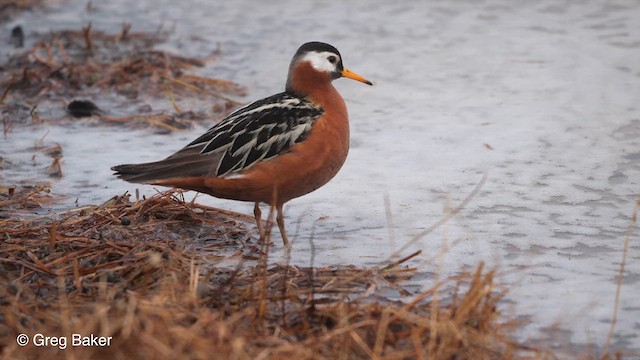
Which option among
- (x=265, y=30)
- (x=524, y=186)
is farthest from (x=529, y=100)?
(x=265, y=30)

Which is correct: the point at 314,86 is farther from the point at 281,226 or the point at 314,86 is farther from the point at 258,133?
the point at 281,226

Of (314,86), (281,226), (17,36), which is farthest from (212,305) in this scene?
(17,36)

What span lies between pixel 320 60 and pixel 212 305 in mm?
2574

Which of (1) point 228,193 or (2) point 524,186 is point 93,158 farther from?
(2) point 524,186

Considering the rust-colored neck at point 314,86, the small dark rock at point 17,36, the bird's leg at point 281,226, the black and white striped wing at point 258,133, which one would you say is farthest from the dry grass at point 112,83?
the bird's leg at point 281,226

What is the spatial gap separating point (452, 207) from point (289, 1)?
21.4 feet

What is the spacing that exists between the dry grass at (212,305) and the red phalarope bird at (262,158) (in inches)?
15.0

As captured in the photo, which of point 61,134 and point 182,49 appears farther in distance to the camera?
point 182,49

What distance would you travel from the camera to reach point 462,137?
826cm

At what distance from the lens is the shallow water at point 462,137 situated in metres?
5.70

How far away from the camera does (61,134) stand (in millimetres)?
8633

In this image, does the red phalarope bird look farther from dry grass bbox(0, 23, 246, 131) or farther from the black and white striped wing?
dry grass bbox(0, 23, 246, 131)

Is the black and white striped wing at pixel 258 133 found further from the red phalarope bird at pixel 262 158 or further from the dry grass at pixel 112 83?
the dry grass at pixel 112 83

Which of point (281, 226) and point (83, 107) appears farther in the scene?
point (83, 107)
